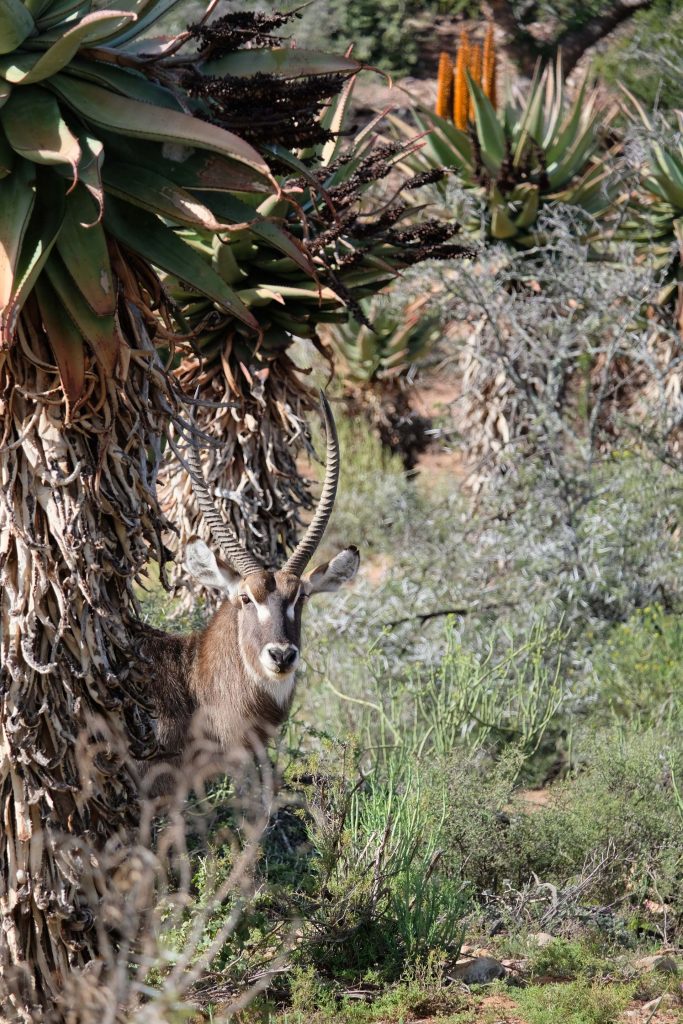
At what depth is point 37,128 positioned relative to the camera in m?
4.03

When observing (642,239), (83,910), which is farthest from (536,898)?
(642,239)

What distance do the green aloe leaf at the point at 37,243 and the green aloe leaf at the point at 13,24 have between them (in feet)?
1.48

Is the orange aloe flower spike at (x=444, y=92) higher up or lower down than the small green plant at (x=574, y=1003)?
higher up

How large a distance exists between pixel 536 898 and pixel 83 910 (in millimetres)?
2381

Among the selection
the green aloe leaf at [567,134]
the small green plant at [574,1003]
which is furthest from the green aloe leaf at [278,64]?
the green aloe leaf at [567,134]

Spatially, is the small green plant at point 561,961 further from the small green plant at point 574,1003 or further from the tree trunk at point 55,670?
the tree trunk at point 55,670

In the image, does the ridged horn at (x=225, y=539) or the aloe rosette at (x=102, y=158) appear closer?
the aloe rosette at (x=102, y=158)

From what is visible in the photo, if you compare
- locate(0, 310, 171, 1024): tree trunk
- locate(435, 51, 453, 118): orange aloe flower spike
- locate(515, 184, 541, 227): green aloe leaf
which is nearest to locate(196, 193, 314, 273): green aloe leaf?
locate(0, 310, 171, 1024): tree trunk

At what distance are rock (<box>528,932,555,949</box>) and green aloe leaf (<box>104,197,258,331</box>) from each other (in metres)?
3.01

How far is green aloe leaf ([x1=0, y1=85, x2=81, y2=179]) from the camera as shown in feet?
12.9

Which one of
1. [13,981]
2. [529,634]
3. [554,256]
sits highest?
[554,256]

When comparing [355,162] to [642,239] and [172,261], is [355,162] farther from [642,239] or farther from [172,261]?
[642,239]

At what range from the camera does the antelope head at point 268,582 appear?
5.55 m

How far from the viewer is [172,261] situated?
4.55m
